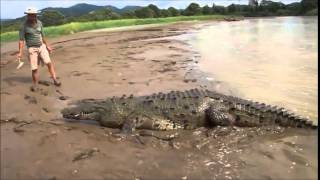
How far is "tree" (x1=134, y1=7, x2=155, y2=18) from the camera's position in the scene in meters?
60.6

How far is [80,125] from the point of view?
626 centimetres

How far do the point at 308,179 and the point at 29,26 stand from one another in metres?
6.58

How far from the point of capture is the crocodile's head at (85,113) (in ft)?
20.8

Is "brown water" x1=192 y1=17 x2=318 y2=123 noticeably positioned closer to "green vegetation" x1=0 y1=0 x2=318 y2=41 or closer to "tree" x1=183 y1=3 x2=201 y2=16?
"green vegetation" x1=0 y1=0 x2=318 y2=41

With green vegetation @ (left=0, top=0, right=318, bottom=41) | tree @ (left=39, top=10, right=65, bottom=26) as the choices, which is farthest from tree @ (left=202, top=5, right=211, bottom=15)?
tree @ (left=39, top=10, right=65, bottom=26)

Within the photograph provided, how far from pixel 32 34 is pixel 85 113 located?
10.6ft

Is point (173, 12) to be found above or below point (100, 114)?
above

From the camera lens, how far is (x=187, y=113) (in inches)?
242

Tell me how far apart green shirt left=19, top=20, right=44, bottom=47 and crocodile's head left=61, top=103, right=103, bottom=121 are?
2.93 meters

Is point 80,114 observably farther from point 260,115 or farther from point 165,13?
point 165,13

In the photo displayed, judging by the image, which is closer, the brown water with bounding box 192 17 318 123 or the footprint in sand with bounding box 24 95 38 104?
the brown water with bounding box 192 17 318 123

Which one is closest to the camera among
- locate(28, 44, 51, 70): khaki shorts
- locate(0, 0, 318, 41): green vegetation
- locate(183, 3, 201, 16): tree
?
locate(28, 44, 51, 70): khaki shorts

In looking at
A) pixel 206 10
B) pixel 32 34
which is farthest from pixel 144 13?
pixel 32 34

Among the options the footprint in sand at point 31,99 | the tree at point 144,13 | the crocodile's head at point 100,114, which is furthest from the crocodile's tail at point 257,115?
the tree at point 144,13
